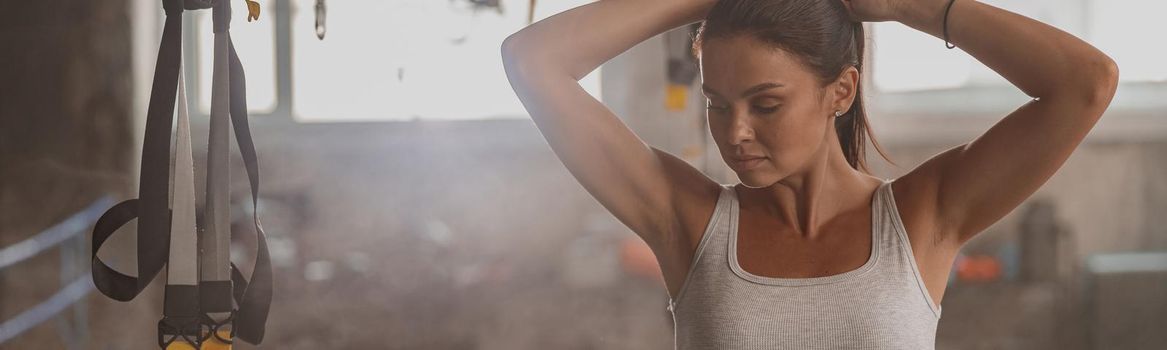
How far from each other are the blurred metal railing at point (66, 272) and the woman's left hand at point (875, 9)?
1137mm

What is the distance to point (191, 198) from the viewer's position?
901 mm

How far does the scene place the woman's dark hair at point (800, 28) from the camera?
995mm

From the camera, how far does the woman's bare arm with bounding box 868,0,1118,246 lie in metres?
0.96

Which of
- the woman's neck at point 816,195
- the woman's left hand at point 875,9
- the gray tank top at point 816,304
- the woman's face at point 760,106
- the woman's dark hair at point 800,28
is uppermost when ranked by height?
the woman's left hand at point 875,9

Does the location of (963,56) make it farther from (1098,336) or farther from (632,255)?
(632,255)

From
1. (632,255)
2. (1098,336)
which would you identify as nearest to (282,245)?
(632,255)

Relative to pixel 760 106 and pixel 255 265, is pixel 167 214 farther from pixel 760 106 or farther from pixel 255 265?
pixel 760 106

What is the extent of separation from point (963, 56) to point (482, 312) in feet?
5.04

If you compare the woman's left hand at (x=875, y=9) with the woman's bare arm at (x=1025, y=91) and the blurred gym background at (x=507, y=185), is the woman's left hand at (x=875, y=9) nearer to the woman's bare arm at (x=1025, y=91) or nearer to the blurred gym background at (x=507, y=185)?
the woman's bare arm at (x=1025, y=91)

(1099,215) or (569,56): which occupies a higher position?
(569,56)

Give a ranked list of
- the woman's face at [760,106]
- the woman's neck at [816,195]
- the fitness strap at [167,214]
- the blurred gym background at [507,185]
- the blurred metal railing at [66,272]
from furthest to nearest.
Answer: the blurred gym background at [507,185] → the blurred metal railing at [66,272] → the woman's neck at [816,195] → the woman's face at [760,106] → the fitness strap at [167,214]

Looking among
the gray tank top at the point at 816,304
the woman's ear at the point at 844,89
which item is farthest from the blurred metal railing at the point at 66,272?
the woman's ear at the point at 844,89

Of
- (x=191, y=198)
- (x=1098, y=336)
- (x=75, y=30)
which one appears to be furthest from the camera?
(x=1098, y=336)

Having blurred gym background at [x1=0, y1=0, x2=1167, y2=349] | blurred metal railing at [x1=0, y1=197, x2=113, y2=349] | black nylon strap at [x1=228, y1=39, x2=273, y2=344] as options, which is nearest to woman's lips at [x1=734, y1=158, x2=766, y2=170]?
black nylon strap at [x1=228, y1=39, x2=273, y2=344]
